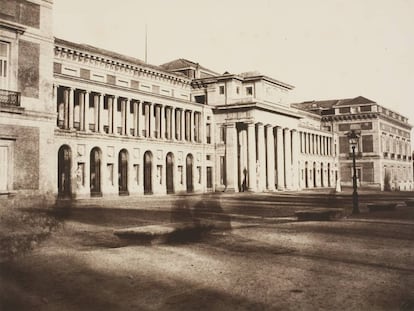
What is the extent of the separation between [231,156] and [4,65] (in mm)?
37600

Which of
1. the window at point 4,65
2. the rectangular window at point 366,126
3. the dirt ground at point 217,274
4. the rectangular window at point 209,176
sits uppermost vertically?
the rectangular window at point 366,126

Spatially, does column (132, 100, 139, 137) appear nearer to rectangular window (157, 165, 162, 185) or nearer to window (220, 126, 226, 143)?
rectangular window (157, 165, 162, 185)

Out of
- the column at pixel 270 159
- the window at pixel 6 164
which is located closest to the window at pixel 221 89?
the column at pixel 270 159

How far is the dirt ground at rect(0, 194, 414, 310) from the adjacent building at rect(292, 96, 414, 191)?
70.3m

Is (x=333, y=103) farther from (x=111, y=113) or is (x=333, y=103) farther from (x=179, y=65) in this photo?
(x=111, y=113)

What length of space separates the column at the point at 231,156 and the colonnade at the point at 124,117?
2.93 metres

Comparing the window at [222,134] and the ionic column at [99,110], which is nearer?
the ionic column at [99,110]

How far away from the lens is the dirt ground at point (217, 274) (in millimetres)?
6320

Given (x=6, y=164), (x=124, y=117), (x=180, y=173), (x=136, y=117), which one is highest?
(x=136, y=117)

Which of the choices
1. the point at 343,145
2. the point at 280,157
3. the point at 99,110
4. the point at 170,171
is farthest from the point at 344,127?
the point at 99,110

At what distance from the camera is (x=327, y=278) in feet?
25.4

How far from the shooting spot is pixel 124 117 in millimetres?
44656

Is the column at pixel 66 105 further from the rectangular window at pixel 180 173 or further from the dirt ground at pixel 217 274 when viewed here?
the dirt ground at pixel 217 274

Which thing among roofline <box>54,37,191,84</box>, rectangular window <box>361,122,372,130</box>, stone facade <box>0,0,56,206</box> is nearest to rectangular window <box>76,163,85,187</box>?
roofline <box>54,37,191,84</box>
